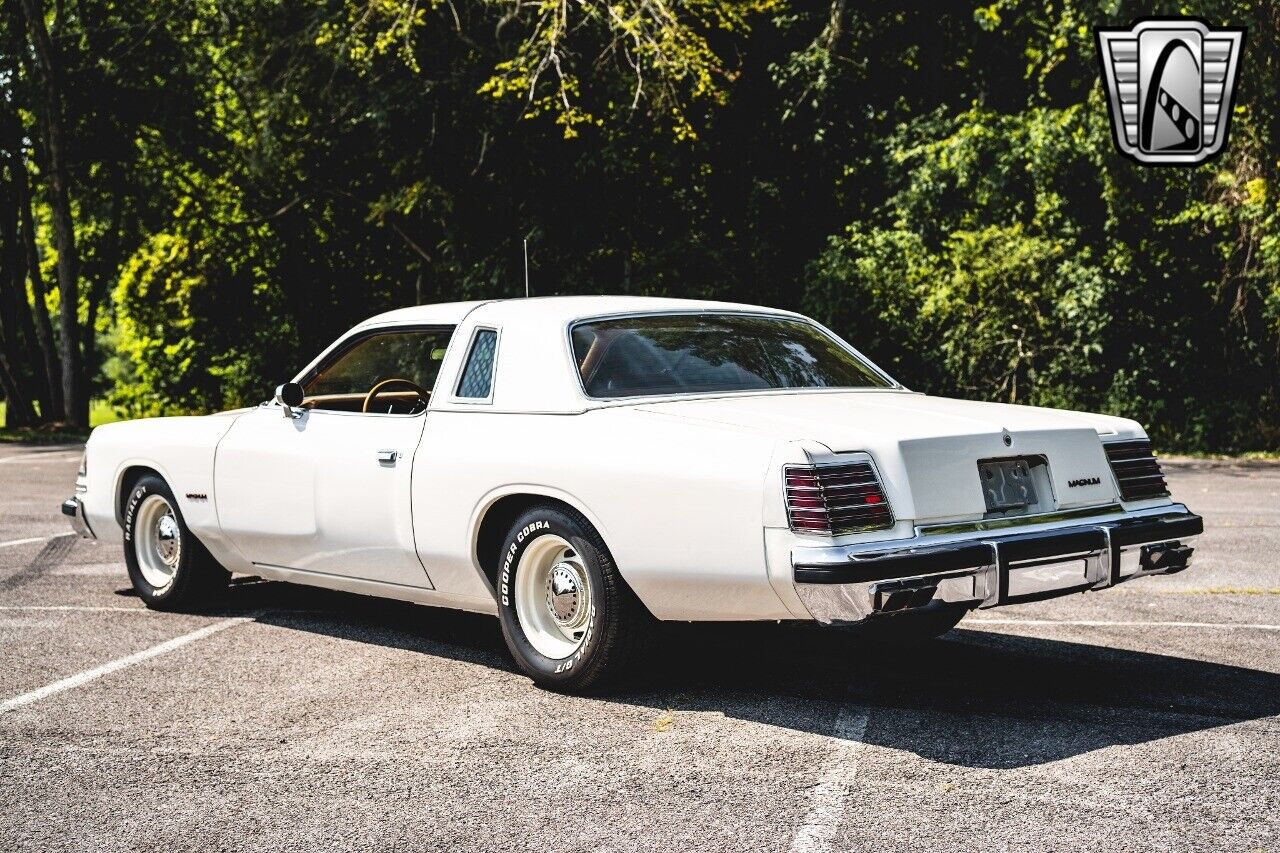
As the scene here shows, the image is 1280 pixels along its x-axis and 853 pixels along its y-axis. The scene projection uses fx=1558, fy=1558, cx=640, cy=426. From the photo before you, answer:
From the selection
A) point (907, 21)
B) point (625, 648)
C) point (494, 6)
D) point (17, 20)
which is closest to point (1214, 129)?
point (907, 21)

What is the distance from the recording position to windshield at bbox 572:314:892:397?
6.21 m

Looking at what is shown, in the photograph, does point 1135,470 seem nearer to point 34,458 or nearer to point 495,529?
point 495,529

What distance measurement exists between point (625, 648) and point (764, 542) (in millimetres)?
861

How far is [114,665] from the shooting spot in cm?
659

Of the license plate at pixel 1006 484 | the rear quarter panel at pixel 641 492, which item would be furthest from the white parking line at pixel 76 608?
the license plate at pixel 1006 484

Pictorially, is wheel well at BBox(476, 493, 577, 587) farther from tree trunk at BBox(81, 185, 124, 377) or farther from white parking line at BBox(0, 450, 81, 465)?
tree trunk at BBox(81, 185, 124, 377)

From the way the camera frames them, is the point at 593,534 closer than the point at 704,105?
Yes

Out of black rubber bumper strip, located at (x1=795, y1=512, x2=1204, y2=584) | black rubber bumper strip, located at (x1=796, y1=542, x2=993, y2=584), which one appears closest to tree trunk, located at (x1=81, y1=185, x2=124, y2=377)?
black rubber bumper strip, located at (x1=795, y1=512, x2=1204, y2=584)

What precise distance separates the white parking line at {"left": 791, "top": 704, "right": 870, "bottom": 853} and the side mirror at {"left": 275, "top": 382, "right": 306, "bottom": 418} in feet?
10.1

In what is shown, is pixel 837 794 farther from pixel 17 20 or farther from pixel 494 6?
pixel 17 20

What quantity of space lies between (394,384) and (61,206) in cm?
2370

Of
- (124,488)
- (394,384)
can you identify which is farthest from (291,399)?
(124,488)

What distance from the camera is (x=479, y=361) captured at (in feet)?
21.6

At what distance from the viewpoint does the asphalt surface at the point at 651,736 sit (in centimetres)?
426
